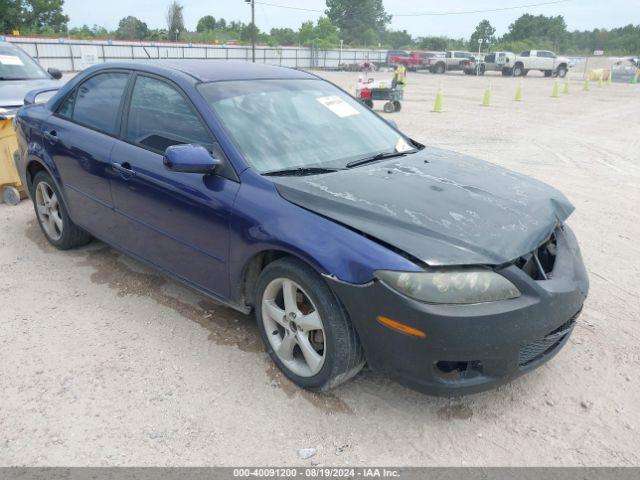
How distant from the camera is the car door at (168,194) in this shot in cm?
303

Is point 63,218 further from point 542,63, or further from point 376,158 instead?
point 542,63

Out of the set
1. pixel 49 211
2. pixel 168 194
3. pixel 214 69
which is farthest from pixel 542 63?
pixel 168 194

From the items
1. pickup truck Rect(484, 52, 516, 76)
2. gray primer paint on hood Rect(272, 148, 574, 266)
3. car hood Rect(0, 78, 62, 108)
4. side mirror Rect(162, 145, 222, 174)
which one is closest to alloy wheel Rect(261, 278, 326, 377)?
gray primer paint on hood Rect(272, 148, 574, 266)

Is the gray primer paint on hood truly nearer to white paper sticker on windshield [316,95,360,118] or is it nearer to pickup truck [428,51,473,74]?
white paper sticker on windshield [316,95,360,118]

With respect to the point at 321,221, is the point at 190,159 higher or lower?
higher

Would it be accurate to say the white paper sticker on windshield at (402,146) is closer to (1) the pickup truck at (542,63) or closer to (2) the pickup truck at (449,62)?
(1) the pickup truck at (542,63)

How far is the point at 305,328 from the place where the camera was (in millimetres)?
2740

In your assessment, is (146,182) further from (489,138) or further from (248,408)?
(489,138)

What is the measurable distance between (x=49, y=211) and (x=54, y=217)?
0.10 metres

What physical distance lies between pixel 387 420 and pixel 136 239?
2161 mm

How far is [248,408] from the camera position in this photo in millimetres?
2729

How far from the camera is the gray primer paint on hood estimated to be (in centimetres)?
243

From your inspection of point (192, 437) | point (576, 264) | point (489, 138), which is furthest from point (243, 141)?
point (489, 138)

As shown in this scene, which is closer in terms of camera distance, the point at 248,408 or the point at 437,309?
the point at 437,309
